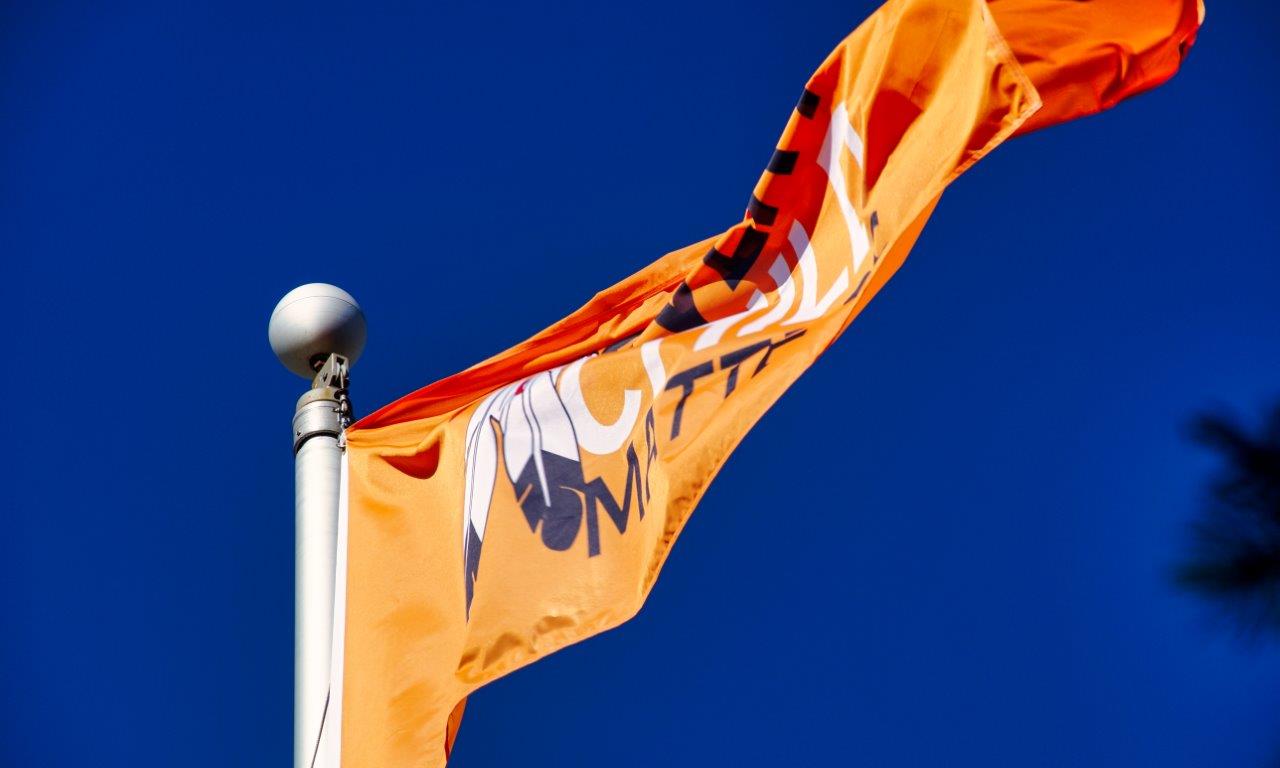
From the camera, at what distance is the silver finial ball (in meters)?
8.45

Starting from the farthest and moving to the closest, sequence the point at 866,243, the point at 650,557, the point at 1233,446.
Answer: the point at 1233,446 < the point at 866,243 < the point at 650,557

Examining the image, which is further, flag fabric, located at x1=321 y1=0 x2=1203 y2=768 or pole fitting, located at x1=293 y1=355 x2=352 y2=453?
pole fitting, located at x1=293 y1=355 x2=352 y2=453

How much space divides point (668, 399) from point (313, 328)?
6.76 ft

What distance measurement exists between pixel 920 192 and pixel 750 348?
83 centimetres

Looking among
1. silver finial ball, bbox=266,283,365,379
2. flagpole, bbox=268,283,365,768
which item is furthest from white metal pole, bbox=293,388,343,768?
silver finial ball, bbox=266,283,365,379

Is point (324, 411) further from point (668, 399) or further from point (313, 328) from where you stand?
point (668, 399)

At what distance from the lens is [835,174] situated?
7355 mm

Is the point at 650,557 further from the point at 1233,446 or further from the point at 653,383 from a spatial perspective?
the point at 1233,446

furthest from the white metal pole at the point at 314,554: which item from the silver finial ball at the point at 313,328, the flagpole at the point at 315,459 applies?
the silver finial ball at the point at 313,328

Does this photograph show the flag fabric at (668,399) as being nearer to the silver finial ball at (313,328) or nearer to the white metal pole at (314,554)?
the white metal pole at (314,554)

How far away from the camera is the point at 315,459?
7.75 m

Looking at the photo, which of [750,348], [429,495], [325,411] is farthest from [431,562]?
[750,348]

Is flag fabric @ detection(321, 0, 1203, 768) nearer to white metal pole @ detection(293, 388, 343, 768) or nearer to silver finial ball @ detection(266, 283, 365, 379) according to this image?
white metal pole @ detection(293, 388, 343, 768)

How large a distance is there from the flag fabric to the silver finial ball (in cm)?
68
